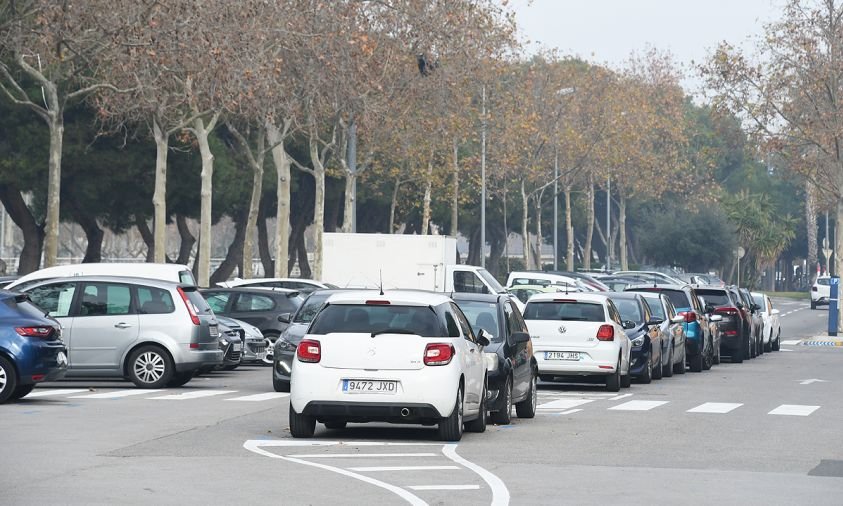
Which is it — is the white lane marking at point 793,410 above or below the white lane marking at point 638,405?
below

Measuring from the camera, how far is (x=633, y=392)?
1009 inches

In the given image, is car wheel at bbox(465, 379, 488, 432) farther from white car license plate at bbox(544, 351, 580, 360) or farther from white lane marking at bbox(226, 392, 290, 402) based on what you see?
white car license plate at bbox(544, 351, 580, 360)

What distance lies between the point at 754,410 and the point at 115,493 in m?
11.9

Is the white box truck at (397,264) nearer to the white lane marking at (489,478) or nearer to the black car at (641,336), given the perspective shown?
the black car at (641,336)

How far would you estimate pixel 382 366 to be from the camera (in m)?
16.0

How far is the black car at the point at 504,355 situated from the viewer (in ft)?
60.6

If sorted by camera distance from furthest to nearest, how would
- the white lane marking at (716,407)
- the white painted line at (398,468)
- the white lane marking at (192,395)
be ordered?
1. the white lane marking at (192,395)
2. the white lane marking at (716,407)
3. the white painted line at (398,468)

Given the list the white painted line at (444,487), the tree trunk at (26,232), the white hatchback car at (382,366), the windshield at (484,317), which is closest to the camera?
the white painted line at (444,487)

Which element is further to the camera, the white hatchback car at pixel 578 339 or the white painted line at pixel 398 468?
the white hatchback car at pixel 578 339

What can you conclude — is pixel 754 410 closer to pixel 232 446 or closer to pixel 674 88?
pixel 232 446

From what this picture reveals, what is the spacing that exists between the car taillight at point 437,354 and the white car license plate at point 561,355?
958 centimetres

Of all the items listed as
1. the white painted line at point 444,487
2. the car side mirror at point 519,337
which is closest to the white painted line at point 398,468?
→ the white painted line at point 444,487

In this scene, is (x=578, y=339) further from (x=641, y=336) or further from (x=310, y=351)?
(x=310, y=351)

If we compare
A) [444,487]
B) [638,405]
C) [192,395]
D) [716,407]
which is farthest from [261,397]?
[444,487]
